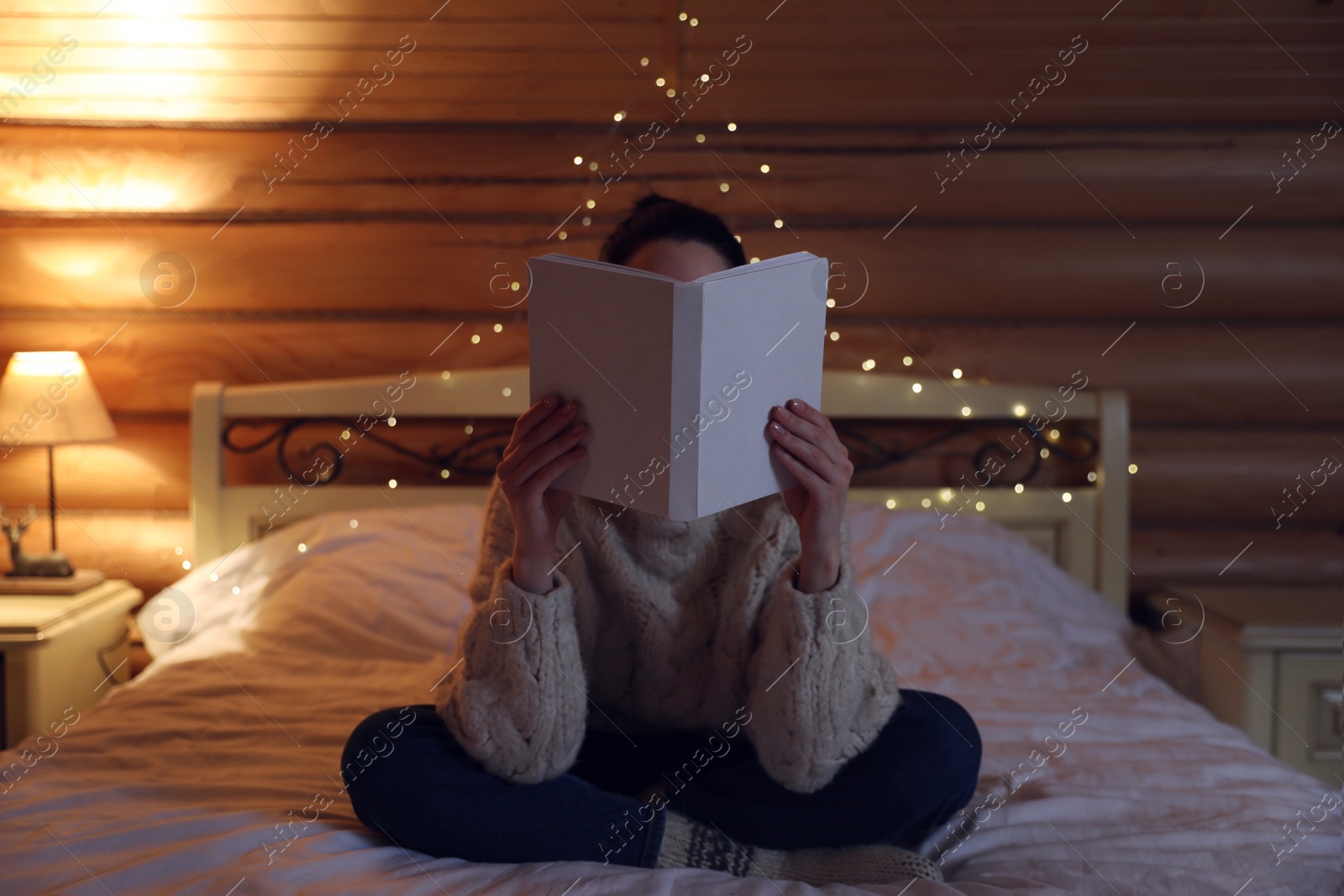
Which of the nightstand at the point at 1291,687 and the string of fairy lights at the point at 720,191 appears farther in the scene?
the string of fairy lights at the point at 720,191

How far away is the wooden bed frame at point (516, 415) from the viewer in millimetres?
2043

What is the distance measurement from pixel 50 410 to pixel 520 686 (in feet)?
4.73

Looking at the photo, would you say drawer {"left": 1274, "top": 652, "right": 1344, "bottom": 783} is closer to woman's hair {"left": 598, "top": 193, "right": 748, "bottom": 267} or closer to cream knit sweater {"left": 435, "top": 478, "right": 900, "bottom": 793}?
cream knit sweater {"left": 435, "top": 478, "right": 900, "bottom": 793}

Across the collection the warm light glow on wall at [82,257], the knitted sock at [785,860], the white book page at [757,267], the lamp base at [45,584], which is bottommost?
A: the knitted sock at [785,860]

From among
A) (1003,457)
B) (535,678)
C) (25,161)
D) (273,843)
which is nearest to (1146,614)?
(1003,457)

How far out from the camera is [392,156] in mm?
2078

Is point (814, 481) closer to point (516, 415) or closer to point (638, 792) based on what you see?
point (638, 792)

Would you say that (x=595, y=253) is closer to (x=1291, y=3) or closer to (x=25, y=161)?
(x=25, y=161)

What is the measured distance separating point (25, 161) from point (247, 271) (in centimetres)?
51

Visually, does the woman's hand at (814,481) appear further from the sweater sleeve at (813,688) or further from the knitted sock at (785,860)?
the knitted sock at (785,860)

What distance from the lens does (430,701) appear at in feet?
4.55

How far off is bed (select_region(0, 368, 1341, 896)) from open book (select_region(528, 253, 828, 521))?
374 mm

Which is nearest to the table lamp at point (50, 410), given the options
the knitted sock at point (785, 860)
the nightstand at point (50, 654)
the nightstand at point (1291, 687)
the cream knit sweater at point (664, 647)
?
the nightstand at point (50, 654)

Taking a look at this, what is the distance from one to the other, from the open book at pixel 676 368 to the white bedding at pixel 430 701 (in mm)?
374
